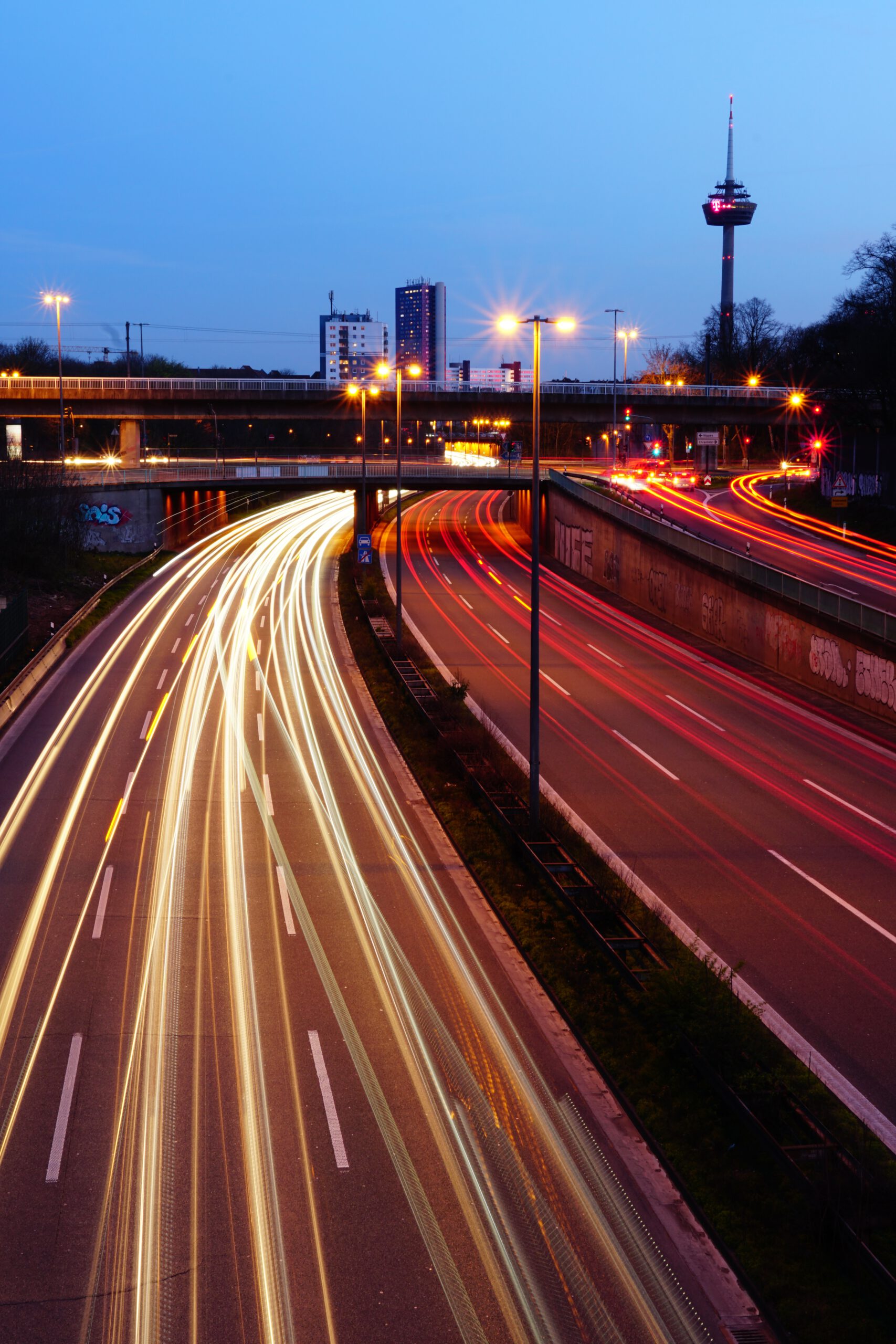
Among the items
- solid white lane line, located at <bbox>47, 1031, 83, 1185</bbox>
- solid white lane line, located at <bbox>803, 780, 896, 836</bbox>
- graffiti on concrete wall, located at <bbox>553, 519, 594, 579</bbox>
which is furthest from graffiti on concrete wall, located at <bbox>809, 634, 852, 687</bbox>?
solid white lane line, located at <bbox>47, 1031, 83, 1185</bbox>

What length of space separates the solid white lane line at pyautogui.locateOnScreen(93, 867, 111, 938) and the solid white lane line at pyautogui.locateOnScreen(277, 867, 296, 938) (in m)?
2.55

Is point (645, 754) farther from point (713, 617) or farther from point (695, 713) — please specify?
point (713, 617)

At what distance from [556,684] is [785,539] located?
26.4 metres

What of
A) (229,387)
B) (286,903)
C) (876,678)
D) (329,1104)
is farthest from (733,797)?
(229,387)

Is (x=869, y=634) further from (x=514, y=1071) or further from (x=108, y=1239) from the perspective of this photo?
(x=108, y=1239)

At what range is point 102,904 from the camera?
17000mm

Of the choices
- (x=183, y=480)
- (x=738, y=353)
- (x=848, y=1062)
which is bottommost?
(x=848, y=1062)

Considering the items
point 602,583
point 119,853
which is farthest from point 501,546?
point 119,853

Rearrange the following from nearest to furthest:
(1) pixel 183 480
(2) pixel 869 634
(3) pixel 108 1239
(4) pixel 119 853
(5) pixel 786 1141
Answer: (3) pixel 108 1239, (5) pixel 786 1141, (4) pixel 119 853, (2) pixel 869 634, (1) pixel 183 480

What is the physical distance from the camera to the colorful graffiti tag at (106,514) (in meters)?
62.4

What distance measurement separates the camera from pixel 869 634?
3020 centimetres

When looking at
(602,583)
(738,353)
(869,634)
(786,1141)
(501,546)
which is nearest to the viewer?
(786,1141)

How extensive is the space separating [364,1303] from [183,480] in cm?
6255

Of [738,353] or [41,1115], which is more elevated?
[738,353]
